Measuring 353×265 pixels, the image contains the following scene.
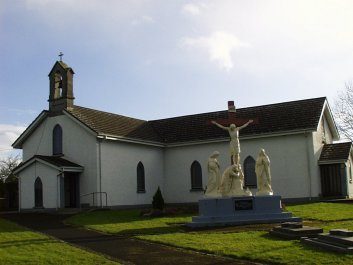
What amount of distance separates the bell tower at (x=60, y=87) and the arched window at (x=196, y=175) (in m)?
10.3

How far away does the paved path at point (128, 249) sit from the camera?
1274 centimetres

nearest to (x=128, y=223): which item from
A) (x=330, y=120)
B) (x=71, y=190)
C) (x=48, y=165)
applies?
(x=48, y=165)

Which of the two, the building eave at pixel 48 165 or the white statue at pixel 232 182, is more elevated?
the building eave at pixel 48 165

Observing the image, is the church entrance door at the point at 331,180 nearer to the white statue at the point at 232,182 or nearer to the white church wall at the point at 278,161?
the white church wall at the point at 278,161

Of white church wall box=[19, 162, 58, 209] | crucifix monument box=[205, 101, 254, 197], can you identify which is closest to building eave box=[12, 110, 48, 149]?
white church wall box=[19, 162, 58, 209]

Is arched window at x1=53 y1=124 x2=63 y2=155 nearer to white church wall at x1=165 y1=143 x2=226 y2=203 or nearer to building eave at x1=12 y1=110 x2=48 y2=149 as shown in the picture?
building eave at x1=12 y1=110 x2=48 y2=149

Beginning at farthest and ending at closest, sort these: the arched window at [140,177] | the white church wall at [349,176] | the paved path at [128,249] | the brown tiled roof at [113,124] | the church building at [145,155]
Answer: the arched window at [140,177] → the white church wall at [349,176] → the brown tiled roof at [113,124] → the church building at [145,155] → the paved path at [128,249]

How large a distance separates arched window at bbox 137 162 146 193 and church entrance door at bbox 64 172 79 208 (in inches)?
193

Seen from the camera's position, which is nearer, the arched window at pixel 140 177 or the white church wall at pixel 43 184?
the white church wall at pixel 43 184

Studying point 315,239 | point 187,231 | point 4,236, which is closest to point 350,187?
point 187,231

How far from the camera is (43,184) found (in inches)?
1233

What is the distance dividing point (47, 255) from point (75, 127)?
20.1 meters

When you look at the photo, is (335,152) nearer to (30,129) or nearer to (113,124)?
(113,124)

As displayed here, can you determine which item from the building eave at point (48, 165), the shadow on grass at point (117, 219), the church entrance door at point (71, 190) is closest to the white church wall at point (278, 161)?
the church entrance door at point (71, 190)
